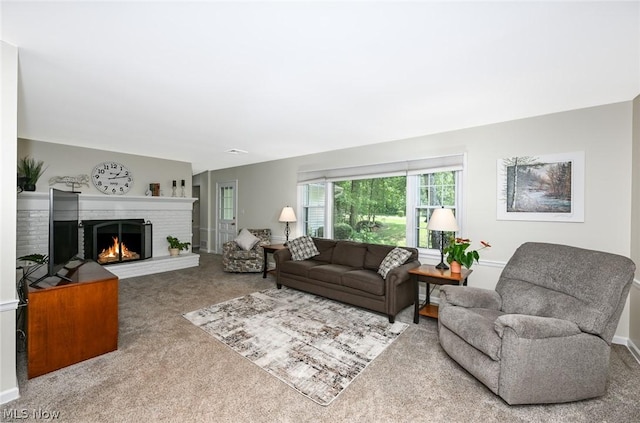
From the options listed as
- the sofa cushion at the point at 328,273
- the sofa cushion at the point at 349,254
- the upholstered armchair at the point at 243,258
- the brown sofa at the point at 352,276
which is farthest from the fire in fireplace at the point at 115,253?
the sofa cushion at the point at 349,254

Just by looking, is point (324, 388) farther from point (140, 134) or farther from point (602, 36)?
point (140, 134)

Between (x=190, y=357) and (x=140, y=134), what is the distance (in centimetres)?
325

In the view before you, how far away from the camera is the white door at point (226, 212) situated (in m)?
6.98

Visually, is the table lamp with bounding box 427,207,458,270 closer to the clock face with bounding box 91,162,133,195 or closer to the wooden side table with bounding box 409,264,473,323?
the wooden side table with bounding box 409,264,473,323

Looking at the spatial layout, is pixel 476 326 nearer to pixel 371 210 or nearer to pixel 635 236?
pixel 635 236

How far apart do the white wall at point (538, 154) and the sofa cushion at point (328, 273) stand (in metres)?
1.69

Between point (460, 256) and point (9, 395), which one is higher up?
point (460, 256)

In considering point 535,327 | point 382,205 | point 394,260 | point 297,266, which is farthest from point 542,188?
point 297,266

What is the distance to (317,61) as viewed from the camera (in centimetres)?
202

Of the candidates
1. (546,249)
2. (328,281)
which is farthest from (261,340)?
(546,249)

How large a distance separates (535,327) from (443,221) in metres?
1.53

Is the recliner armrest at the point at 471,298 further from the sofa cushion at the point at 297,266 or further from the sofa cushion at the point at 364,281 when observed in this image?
the sofa cushion at the point at 297,266

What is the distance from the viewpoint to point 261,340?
2.67m

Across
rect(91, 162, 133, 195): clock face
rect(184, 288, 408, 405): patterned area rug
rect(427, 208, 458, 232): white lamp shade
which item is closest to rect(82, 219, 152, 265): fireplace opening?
rect(91, 162, 133, 195): clock face
